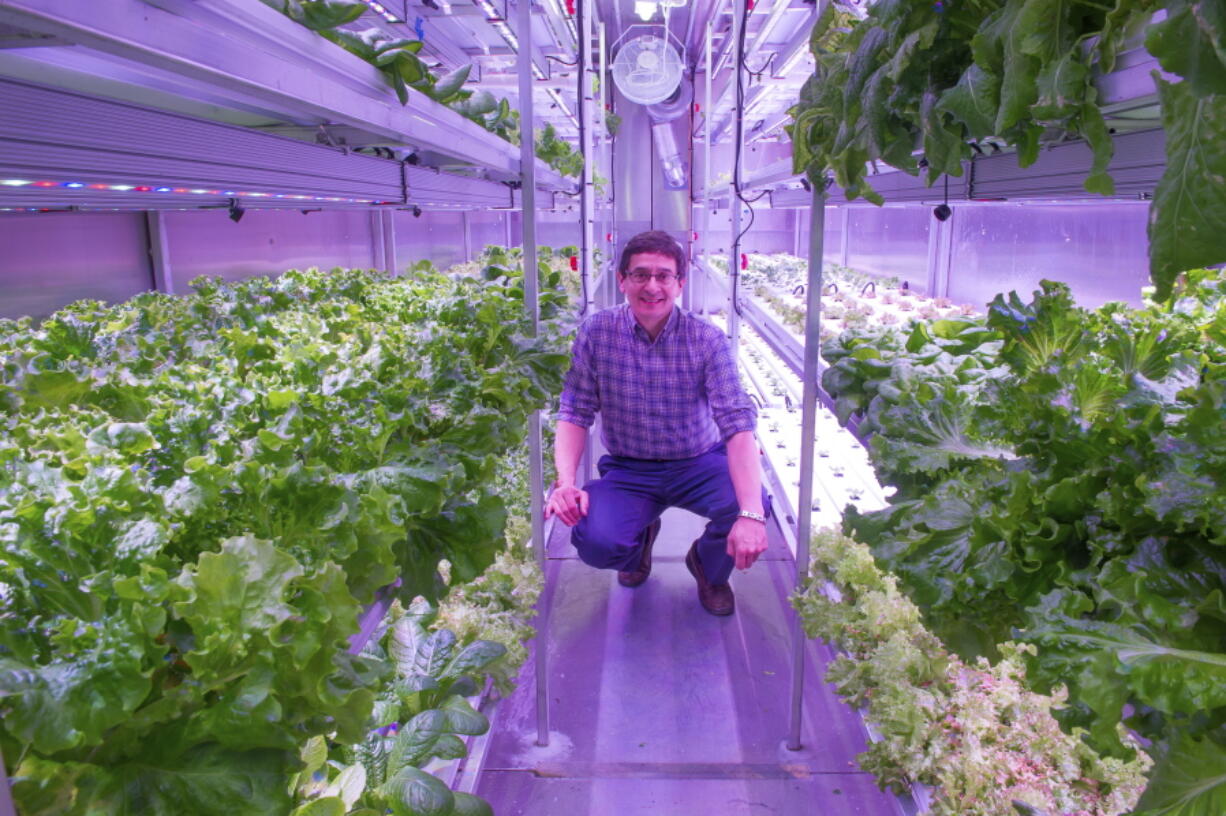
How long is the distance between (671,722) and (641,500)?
0.94m

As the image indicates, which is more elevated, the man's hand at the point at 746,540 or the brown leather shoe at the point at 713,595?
the man's hand at the point at 746,540

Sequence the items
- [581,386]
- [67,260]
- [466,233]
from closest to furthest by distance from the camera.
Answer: [581,386]
[67,260]
[466,233]

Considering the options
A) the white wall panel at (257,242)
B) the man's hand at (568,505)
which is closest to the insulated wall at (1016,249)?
the man's hand at (568,505)

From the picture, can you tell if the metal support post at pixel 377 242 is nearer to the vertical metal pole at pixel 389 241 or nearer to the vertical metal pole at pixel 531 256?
the vertical metal pole at pixel 389 241

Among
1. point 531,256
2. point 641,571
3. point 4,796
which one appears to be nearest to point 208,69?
point 4,796

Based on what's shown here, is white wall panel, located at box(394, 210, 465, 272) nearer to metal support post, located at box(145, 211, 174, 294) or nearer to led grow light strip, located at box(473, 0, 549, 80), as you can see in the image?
led grow light strip, located at box(473, 0, 549, 80)

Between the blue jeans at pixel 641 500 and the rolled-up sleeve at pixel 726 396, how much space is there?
270 mm

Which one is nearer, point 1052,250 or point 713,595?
point 1052,250

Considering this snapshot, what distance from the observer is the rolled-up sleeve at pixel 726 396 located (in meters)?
3.40

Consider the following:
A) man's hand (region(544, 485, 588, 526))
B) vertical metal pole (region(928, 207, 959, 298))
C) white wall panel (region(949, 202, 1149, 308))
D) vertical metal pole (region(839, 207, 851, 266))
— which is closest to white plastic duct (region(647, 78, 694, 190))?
vertical metal pole (region(839, 207, 851, 266))

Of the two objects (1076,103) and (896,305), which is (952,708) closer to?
(1076,103)

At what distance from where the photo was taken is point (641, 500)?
3684 mm

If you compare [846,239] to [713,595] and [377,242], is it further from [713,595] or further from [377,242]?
[713,595]

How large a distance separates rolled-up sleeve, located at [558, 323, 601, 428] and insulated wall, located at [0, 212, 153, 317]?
226 cm
